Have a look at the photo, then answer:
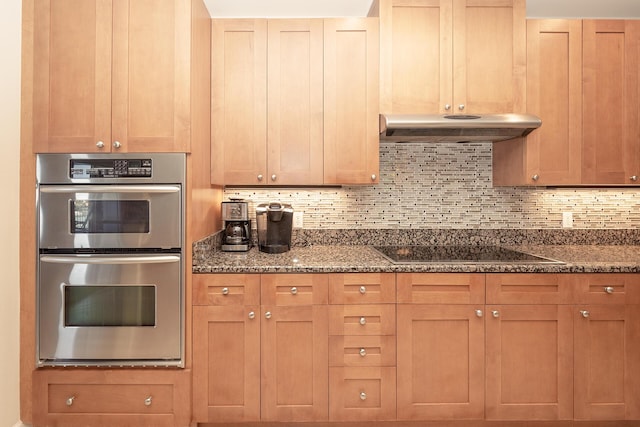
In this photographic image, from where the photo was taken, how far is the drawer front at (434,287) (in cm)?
205

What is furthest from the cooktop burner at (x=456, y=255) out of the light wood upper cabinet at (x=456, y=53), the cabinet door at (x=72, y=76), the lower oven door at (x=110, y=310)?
the cabinet door at (x=72, y=76)

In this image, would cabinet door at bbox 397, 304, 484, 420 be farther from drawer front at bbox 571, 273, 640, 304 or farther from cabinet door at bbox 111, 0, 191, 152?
cabinet door at bbox 111, 0, 191, 152

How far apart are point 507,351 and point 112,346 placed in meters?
1.96

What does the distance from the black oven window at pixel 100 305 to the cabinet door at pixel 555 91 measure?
2.31m

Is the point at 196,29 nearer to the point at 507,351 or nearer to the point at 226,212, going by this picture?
the point at 226,212

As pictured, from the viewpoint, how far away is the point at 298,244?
107 inches

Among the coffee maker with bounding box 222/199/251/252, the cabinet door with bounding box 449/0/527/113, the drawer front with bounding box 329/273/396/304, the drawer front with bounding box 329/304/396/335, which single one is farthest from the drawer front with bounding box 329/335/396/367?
the cabinet door with bounding box 449/0/527/113

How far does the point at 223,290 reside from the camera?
6.70 feet

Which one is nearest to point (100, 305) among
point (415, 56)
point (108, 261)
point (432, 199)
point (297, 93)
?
point (108, 261)

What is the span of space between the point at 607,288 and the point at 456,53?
149cm

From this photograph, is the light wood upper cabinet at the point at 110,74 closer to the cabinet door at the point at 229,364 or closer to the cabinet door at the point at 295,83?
the cabinet door at the point at 295,83

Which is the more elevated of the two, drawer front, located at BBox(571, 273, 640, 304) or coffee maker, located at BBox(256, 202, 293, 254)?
coffee maker, located at BBox(256, 202, 293, 254)

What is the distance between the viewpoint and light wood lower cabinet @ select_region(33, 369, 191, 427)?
2.00 meters

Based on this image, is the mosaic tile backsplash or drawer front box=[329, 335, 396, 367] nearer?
drawer front box=[329, 335, 396, 367]
